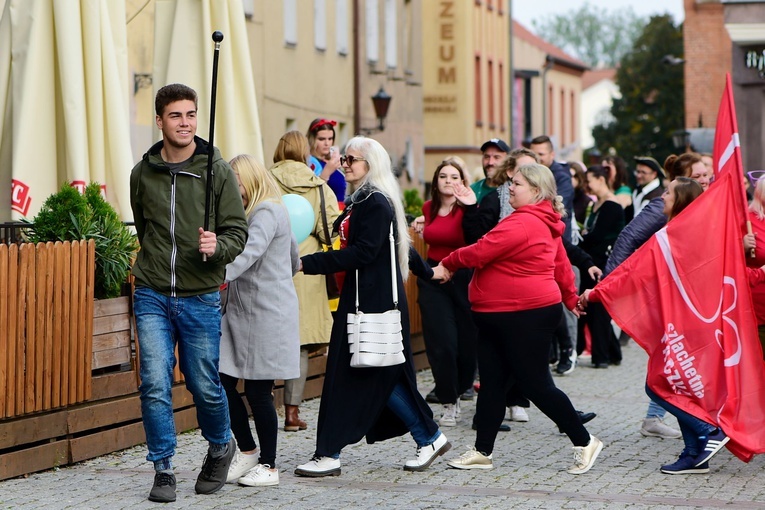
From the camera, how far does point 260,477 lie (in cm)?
817

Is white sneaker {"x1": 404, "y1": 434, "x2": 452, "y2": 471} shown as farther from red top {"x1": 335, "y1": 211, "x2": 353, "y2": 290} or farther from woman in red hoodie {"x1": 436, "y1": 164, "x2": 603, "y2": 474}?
red top {"x1": 335, "y1": 211, "x2": 353, "y2": 290}

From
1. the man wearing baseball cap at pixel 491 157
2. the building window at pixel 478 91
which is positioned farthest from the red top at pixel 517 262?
the building window at pixel 478 91

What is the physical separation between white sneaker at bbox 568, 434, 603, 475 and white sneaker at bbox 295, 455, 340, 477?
1.37 metres

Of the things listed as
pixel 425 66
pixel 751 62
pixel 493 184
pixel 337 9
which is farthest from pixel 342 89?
pixel 493 184

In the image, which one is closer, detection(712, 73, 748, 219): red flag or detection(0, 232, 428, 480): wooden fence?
detection(0, 232, 428, 480): wooden fence

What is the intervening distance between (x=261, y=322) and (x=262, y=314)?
4 centimetres

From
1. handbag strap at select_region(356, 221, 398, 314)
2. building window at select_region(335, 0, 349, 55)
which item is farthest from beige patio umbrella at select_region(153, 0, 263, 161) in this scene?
building window at select_region(335, 0, 349, 55)

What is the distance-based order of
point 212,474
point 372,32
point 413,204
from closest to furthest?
point 212,474 < point 413,204 < point 372,32

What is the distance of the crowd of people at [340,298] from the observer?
24.9ft

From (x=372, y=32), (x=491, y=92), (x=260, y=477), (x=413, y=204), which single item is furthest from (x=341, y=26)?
(x=260, y=477)

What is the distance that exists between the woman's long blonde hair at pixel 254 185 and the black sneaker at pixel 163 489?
4.89 ft

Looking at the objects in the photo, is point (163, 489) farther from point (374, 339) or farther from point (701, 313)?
point (701, 313)

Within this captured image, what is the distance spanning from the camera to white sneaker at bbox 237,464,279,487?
816 cm

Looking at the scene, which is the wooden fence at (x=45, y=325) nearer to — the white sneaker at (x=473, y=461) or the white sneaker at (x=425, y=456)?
the white sneaker at (x=425, y=456)
